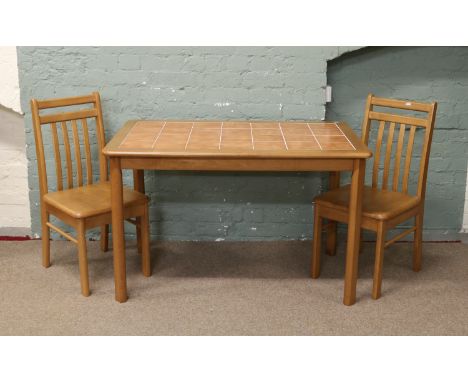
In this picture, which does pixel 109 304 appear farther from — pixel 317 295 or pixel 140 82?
pixel 140 82

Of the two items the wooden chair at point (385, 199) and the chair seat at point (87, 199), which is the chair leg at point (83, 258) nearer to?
the chair seat at point (87, 199)

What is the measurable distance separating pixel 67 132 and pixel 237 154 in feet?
3.85

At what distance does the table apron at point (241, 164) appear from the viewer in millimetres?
3244

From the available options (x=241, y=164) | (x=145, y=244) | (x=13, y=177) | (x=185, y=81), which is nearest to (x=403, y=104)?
(x=241, y=164)

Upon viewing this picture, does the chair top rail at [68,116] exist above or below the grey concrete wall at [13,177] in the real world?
above

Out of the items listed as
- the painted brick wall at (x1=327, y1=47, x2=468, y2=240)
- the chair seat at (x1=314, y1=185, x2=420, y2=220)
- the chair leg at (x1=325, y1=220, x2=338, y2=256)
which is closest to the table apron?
the chair seat at (x1=314, y1=185, x2=420, y2=220)

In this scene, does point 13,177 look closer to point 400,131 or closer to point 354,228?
point 354,228

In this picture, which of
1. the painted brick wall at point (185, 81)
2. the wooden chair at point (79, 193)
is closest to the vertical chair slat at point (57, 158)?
the wooden chair at point (79, 193)

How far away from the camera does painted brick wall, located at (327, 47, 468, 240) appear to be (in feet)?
13.4

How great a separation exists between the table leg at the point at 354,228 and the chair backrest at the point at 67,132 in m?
1.51

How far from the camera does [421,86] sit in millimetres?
4117

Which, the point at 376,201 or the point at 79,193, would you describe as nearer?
the point at 376,201

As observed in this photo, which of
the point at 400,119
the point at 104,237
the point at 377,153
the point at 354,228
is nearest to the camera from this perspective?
the point at 354,228
